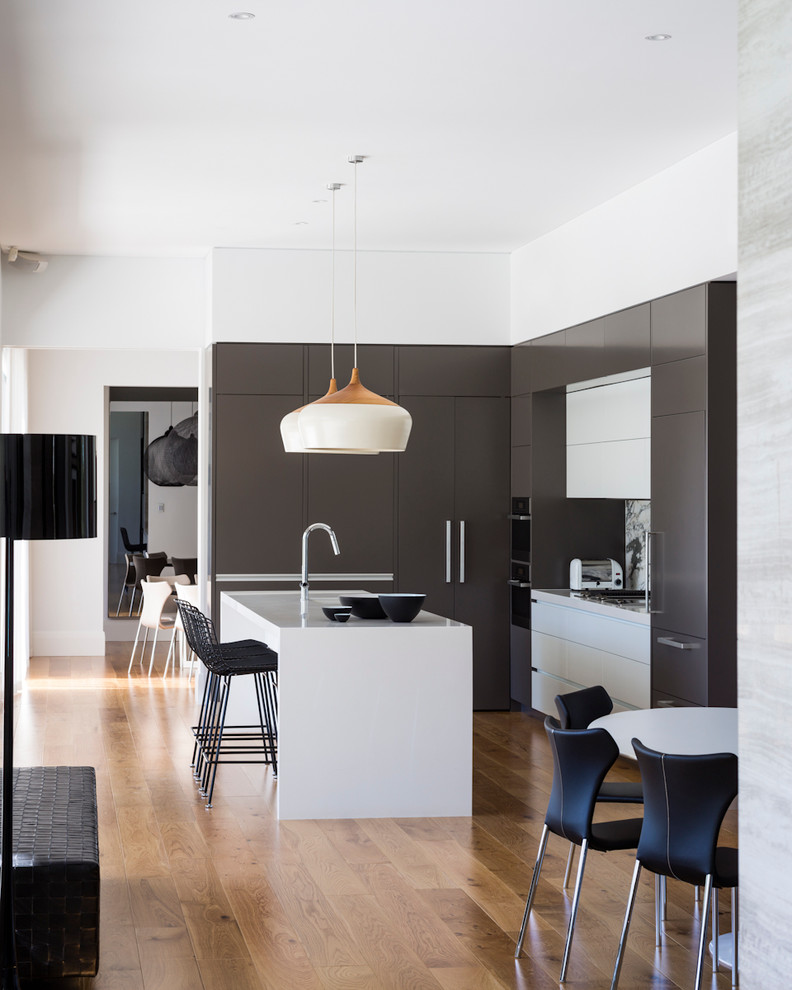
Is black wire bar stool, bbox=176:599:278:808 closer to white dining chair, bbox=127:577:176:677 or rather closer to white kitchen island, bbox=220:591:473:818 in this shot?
white kitchen island, bbox=220:591:473:818

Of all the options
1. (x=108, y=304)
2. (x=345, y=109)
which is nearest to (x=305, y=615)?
(x=345, y=109)

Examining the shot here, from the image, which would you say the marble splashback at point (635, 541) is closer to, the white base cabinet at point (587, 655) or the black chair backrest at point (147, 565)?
the white base cabinet at point (587, 655)

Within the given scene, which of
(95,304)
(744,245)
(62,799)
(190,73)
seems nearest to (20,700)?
(95,304)

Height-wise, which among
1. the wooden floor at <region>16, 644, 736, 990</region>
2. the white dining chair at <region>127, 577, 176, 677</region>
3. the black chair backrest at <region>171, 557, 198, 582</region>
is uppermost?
the black chair backrest at <region>171, 557, 198, 582</region>

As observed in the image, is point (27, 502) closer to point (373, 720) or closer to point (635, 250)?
point (373, 720)

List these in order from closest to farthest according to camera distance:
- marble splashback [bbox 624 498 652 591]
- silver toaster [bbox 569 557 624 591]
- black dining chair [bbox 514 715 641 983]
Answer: black dining chair [bbox 514 715 641 983]
marble splashback [bbox 624 498 652 591]
silver toaster [bbox 569 557 624 591]

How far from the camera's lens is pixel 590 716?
4.22m

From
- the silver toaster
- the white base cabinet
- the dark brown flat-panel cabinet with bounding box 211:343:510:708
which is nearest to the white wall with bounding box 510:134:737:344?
the dark brown flat-panel cabinet with bounding box 211:343:510:708

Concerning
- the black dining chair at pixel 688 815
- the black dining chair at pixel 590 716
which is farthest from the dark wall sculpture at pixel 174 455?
the black dining chair at pixel 688 815

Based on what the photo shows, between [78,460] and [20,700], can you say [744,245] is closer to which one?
[78,460]

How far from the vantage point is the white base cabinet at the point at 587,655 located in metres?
6.18

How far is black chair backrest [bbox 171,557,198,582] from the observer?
35.3 feet

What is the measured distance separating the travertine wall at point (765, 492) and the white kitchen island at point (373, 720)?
2.89 m

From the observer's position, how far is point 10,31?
165 inches
